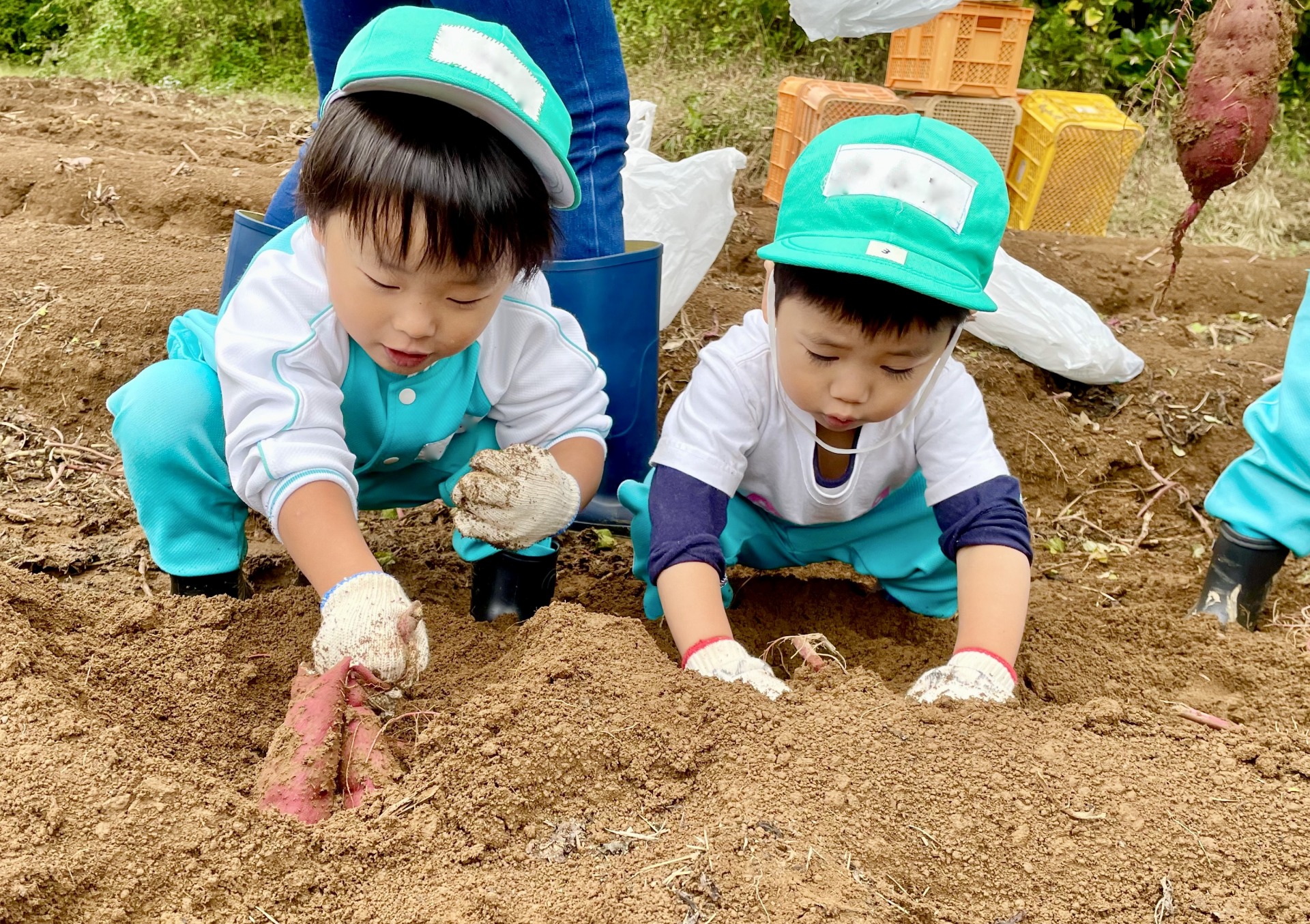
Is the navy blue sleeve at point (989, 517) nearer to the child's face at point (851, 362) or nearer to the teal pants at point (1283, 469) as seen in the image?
the child's face at point (851, 362)

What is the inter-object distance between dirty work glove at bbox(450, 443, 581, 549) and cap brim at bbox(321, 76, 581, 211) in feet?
1.26

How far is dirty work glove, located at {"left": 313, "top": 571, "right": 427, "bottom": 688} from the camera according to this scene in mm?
1385

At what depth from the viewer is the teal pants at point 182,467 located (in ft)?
5.75

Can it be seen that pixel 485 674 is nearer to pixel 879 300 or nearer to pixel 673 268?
pixel 879 300

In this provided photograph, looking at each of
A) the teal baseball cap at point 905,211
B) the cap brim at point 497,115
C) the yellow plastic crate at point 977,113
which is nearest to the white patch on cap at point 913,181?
the teal baseball cap at point 905,211

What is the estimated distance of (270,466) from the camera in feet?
5.12

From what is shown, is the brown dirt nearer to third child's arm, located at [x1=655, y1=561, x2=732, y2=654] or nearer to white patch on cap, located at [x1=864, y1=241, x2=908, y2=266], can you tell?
third child's arm, located at [x1=655, y1=561, x2=732, y2=654]

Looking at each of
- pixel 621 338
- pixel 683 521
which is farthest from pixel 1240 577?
pixel 621 338

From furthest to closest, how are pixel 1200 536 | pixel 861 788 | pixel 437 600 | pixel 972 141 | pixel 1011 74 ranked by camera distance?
pixel 1011 74 → pixel 1200 536 → pixel 437 600 → pixel 972 141 → pixel 861 788

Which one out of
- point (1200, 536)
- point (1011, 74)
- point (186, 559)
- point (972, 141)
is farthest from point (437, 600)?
point (1011, 74)

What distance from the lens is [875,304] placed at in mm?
1583

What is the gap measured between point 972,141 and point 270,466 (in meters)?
1.10

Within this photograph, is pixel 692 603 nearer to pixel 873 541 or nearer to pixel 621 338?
pixel 873 541

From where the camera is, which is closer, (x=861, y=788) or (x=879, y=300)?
(x=861, y=788)
